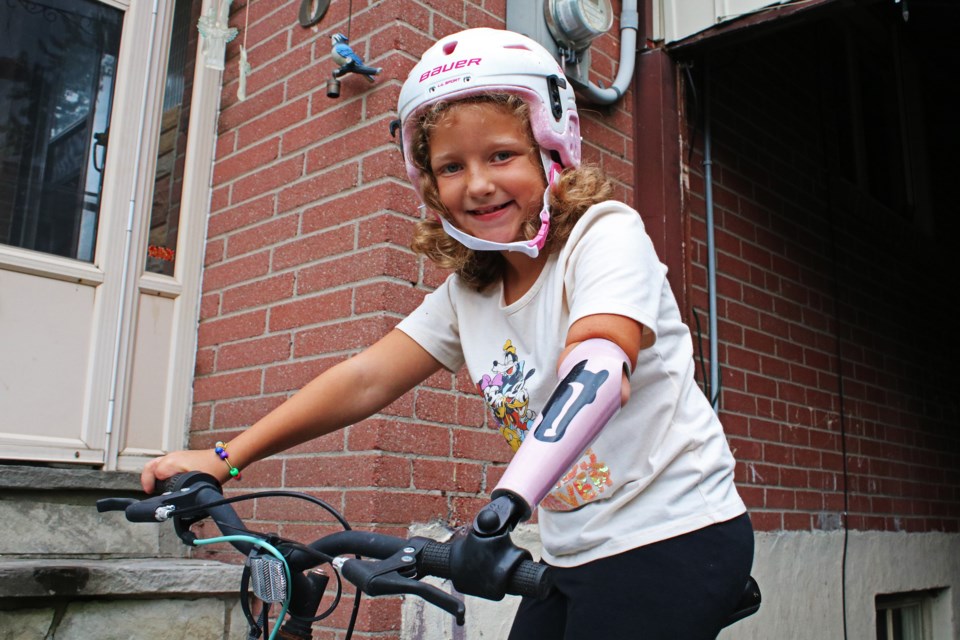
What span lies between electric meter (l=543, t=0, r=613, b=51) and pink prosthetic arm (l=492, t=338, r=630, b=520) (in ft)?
7.98

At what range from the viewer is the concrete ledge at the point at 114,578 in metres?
2.62

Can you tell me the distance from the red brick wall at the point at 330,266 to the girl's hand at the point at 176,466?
1151mm

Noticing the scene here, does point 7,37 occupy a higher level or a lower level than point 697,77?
lower

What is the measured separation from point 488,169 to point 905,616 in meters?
5.17

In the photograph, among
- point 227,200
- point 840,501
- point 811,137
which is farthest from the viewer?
point 811,137

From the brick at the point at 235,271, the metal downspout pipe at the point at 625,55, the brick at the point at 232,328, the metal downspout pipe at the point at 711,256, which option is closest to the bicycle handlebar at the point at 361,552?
the brick at the point at 232,328

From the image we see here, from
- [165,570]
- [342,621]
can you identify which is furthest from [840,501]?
[165,570]

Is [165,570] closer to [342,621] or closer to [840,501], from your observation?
[342,621]

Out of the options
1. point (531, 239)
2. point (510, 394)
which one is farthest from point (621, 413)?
point (531, 239)

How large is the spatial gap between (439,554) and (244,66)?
3.13 m

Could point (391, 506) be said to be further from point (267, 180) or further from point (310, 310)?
point (267, 180)

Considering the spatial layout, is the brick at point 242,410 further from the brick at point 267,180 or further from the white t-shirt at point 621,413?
the white t-shirt at point 621,413

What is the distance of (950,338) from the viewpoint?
6.99 meters

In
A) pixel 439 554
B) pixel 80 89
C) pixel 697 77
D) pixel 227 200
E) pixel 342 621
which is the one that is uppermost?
pixel 697 77
